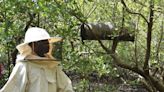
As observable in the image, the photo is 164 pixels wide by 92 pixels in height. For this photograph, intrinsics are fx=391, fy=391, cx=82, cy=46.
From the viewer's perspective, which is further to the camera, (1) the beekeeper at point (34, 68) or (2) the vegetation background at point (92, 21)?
(2) the vegetation background at point (92, 21)

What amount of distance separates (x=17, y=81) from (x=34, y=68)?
7.5 inches

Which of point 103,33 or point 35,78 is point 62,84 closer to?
point 35,78

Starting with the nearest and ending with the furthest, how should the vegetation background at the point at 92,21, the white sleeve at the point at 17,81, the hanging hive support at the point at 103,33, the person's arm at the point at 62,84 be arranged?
the white sleeve at the point at 17,81
the person's arm at the point at 62,84
the vegetation background at the point at 92,21
the hanging hive support at the point at 103,33

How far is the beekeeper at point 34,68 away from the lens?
3.46 metres

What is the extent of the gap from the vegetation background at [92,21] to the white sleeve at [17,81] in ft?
5.30

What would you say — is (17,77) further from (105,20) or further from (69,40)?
(105,20)

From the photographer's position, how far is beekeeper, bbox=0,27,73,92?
11.4 feet

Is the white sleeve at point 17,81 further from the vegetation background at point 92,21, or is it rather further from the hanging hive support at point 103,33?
the hanging hive support at point 103,33

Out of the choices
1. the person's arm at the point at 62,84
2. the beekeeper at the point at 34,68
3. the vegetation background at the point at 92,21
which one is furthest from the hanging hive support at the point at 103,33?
the beekeeper at the point at 34,68

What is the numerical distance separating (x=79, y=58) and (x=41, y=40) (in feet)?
9.59

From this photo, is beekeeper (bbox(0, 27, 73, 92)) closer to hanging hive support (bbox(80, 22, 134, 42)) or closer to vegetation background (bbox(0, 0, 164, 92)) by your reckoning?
vegetation background (bbox(0, 0, 164, 92))

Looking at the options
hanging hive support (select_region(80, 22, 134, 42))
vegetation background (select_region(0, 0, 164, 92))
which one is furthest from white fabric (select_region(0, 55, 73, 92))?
hanging hive support (select_region(80, 22, 134, 42))

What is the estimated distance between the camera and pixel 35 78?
3.51m

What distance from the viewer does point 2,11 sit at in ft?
18.9
